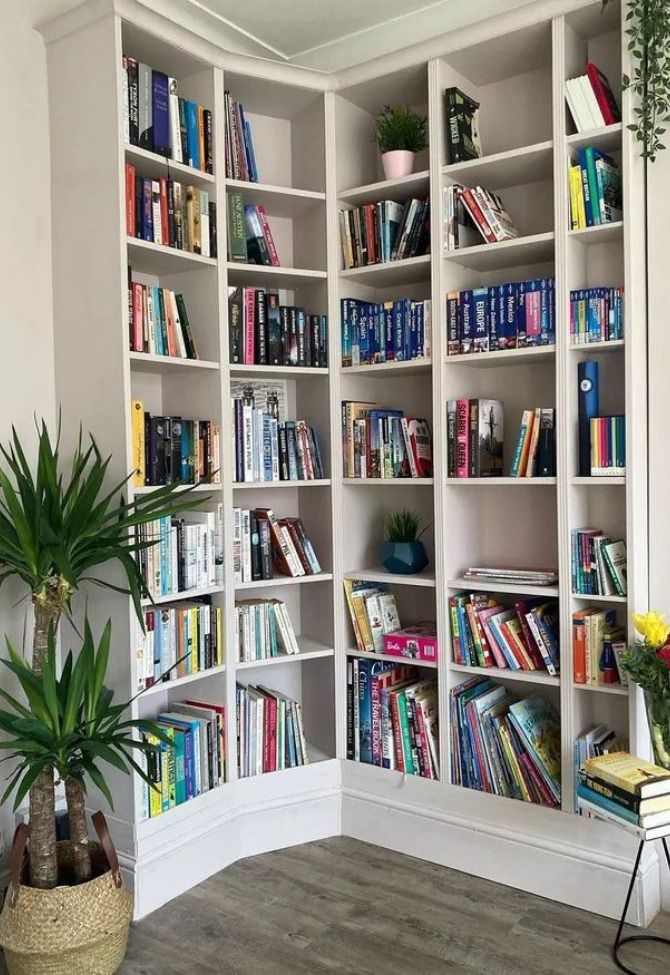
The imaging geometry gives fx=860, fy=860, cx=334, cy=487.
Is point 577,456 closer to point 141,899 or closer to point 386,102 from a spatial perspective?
point 386,102

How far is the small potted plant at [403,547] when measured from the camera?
3.05m

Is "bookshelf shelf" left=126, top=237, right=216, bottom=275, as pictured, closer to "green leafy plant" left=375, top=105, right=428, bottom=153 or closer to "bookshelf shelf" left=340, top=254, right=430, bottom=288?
"bookshelf shelf" left=340, top=254, right=430, bottom=288

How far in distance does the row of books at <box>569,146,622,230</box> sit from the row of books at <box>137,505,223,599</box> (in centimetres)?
147

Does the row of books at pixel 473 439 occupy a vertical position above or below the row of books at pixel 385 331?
below

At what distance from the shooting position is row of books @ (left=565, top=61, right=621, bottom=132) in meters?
2.56

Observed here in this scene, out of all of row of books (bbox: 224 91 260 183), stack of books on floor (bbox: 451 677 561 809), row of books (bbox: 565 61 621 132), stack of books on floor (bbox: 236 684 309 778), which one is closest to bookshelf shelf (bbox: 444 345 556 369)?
row of books (bbox: 565 61 621 132)

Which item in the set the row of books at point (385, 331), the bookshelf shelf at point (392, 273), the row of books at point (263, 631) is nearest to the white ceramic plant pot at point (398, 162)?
the bookshelf shelf at point (392, 273)

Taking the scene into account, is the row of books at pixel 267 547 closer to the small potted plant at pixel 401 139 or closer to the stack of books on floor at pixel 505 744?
the stack of books on floor at pixel 505 744

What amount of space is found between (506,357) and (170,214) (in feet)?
3.84

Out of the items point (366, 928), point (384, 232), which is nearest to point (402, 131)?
point (384, 232)

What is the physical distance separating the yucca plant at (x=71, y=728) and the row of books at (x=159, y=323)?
3.00 feet

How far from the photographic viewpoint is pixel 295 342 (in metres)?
3.08

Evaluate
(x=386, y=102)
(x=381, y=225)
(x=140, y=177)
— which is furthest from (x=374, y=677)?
(x=386, y=102)

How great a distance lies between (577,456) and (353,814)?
151cm
